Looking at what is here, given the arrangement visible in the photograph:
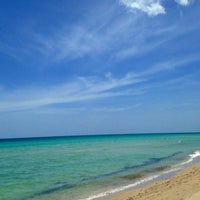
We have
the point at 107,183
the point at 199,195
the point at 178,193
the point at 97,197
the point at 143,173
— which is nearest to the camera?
the point at 199,195

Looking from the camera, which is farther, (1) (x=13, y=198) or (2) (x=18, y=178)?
(2) (x=18, y=178)

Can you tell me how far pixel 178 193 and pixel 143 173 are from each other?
8328 mm

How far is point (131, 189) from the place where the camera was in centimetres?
1417

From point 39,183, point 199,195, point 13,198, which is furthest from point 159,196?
point 39,183

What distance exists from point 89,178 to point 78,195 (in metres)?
4.03

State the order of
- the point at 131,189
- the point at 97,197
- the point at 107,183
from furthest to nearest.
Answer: the point at 107,183 → the point at 131,189 → the point at 97,197

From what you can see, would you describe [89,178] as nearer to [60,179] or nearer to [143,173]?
[60,179]

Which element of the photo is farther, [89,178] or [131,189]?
[89,178]

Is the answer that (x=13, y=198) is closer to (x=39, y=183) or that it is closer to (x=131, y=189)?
(x=39, y=183)

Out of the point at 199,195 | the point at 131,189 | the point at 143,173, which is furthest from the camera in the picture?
the point at 143,173

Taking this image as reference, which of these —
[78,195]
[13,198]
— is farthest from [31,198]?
[78,195]

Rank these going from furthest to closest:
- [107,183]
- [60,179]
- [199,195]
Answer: [60,179] → [107,183] → [199,195]

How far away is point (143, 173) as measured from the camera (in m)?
19.0

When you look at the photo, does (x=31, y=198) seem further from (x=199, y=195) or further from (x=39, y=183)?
(x=199, y=195)
